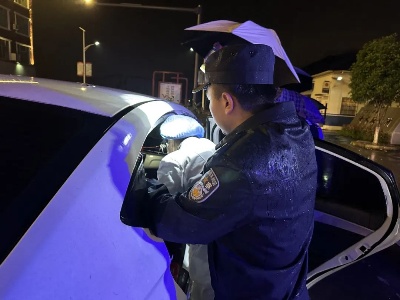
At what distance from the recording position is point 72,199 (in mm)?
922

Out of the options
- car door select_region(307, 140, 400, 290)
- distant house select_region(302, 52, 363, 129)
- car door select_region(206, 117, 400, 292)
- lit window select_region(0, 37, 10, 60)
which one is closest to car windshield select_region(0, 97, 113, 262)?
car door select_region(206, 117, 400, 292)

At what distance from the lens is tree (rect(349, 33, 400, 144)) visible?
48.9 ft

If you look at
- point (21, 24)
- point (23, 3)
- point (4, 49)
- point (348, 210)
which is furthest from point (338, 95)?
point (23, 3)

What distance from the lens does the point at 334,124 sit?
79.5 feet

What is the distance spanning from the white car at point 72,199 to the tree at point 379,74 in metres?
16.3

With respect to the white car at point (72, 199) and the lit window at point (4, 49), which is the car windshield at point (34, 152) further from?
the lit window at point (4, 49)

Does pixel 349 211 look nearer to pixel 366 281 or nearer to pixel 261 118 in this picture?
pixel 366 281

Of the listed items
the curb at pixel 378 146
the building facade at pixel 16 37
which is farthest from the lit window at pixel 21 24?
the curb at pixel 378 146

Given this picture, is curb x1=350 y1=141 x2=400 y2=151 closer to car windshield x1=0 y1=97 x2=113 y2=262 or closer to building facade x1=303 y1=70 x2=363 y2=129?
building facade x1=303 y1=70 x2=363 y2=129

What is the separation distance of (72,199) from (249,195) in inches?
20.8

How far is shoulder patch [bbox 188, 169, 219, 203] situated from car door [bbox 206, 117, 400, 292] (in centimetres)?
167

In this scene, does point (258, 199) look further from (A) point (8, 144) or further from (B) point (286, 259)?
(A) point (8, 144)

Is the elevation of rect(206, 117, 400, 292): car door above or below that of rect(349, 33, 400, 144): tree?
below

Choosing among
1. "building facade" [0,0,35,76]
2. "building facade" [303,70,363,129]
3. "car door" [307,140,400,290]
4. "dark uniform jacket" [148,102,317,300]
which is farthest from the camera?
"building facade" [0,0,35,76]
